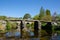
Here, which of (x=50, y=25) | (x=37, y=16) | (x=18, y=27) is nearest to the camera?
(x=50, y=25)

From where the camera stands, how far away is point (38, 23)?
220 feet

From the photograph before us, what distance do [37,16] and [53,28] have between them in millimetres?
30383

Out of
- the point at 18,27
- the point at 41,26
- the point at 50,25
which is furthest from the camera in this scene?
the point at 18,27

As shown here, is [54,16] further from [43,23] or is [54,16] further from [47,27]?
[47,27]

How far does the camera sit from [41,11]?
102 m

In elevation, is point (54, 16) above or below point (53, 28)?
above

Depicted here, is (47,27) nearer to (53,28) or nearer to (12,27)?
(53,28)

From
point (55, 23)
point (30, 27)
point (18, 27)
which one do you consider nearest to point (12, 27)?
point (18, 27)

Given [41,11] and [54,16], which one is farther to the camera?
[41,11]

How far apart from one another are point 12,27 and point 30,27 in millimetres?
7805

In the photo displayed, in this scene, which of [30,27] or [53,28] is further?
[30,27]

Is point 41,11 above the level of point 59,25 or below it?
above

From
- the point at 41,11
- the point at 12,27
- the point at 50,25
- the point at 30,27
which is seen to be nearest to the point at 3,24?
the point at 12,27

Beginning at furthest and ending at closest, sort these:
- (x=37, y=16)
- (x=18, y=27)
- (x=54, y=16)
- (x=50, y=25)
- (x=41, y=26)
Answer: (x=37, y=16)
(x=54, y=16)
(x=18, y=27)
(x=41, y=26)
(x=50, y=25)
